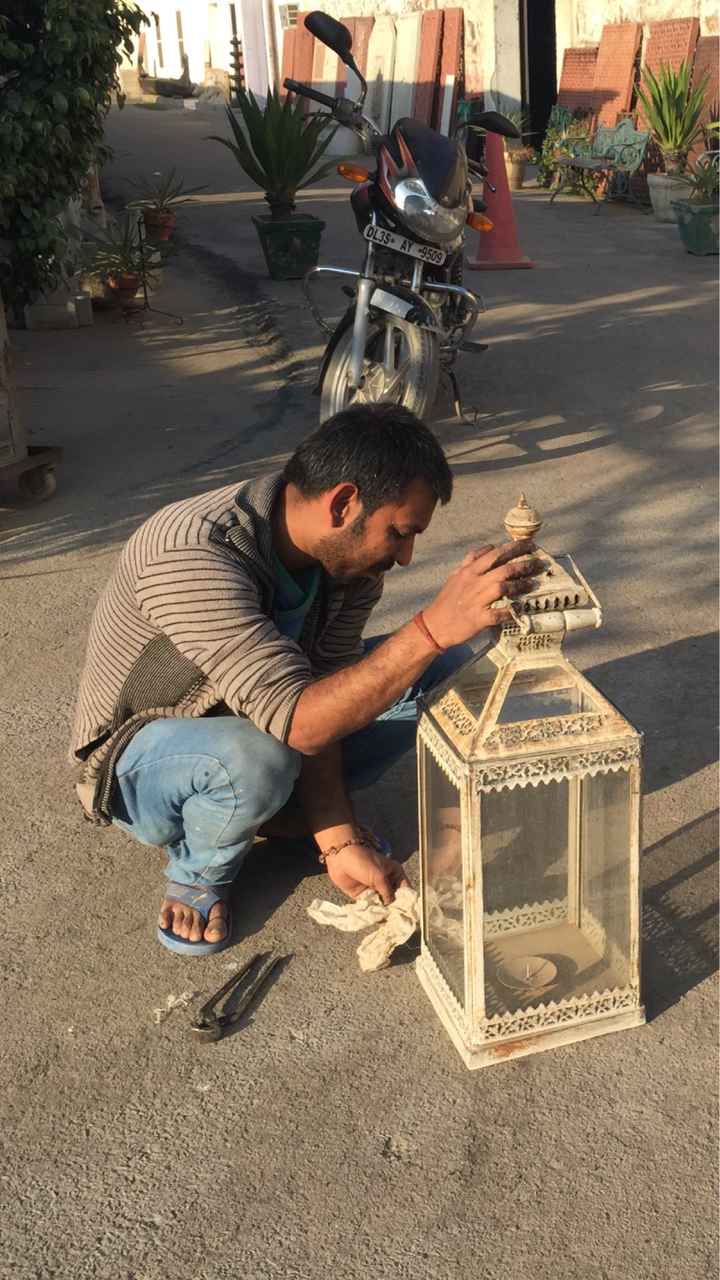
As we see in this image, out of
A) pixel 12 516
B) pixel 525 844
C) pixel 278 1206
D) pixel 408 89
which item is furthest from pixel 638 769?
pixel 408 89

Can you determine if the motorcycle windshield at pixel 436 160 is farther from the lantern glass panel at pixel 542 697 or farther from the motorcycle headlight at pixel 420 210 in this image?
the lantern glass panel at pixel 542 697

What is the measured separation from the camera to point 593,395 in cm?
667

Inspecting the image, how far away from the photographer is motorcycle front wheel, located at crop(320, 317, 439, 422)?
17.8 feet

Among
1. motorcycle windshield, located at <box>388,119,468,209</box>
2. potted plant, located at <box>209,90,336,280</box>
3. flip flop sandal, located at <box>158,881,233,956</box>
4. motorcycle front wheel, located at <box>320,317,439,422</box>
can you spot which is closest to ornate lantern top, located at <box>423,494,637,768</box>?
flip flop sandal, located at <box>158,881,233,956</box>

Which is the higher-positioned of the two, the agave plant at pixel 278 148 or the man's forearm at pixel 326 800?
the agave plant at pixel 278 148

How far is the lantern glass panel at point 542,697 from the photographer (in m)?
2.13

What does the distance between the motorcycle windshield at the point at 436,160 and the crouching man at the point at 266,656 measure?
3.24 metres

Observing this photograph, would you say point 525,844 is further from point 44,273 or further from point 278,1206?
point 44,273

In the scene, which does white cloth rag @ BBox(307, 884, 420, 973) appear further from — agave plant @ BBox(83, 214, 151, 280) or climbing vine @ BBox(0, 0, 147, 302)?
agave plant @ BBox(83, 214, 151, 280)

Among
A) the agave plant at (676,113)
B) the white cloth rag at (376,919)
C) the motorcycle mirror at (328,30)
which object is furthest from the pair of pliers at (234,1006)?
the agave plant at (676,113)

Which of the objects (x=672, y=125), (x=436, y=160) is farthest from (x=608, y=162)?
(x=436, y=160)

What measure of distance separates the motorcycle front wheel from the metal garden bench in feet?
28.6

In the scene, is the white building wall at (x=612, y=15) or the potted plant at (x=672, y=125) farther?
the white building wall at (x=612, y=15)

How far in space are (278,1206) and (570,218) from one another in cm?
1218
